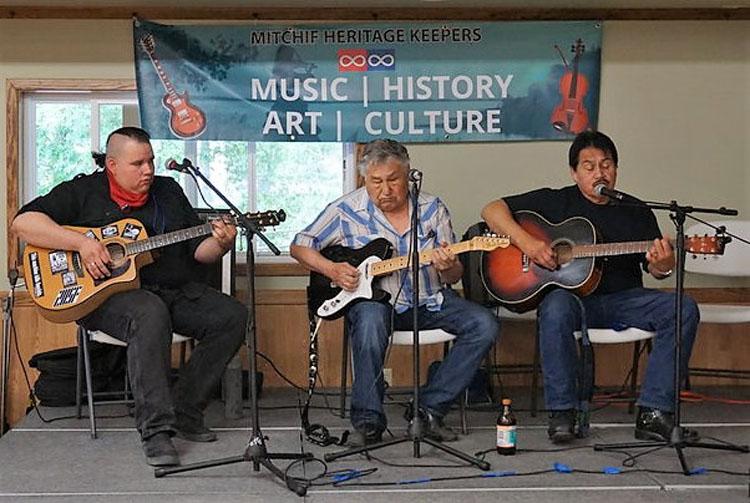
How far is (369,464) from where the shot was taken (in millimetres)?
3408

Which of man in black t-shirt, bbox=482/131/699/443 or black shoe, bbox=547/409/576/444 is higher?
man in black t-shirt, bbox=482/131/699/443

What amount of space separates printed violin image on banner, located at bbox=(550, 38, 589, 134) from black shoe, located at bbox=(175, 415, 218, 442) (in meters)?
2.21

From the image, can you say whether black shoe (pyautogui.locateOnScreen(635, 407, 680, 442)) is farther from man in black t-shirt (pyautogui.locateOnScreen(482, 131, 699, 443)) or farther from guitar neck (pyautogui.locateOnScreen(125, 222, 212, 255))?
guitar neck (pyautogui.locateOnScreen(125, 222, 212, 255))

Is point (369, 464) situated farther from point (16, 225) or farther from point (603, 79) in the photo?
point (603, 79)

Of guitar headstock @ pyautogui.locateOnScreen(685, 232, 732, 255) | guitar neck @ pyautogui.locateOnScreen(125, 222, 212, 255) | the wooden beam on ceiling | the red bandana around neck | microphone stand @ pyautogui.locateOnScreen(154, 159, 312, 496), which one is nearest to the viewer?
microphone stand @ pyautogui.locateOnScreen(154, 159, 312, 496)

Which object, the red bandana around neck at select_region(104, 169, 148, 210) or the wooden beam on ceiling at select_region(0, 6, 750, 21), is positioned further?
the wooden beam on ceiling at select_region(0, 6, 750, 21)

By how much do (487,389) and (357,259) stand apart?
3.16 feet

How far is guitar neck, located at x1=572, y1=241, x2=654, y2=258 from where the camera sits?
3.71 m

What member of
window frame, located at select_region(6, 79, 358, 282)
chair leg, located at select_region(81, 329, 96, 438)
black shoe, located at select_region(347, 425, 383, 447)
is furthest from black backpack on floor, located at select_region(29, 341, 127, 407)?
black shoe, located at select_region(347, 425, 383, 447)

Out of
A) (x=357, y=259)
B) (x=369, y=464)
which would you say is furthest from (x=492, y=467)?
(x=357, y=259)

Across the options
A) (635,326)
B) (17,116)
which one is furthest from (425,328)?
(17,116)

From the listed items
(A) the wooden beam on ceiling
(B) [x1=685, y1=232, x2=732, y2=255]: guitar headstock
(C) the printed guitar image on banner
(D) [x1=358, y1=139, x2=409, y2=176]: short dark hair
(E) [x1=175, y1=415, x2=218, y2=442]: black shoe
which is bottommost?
(E) [x1=175, y1=415, x2=218, y2=442]: black shoe

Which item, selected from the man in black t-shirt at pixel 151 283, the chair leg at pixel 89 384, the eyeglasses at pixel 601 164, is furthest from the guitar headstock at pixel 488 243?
the chair leg at pixel 89 384

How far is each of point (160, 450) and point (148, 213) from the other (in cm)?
94
